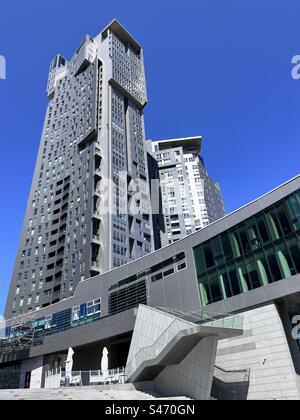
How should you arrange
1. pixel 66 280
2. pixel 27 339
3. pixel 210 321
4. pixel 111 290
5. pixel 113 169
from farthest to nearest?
pixel 113 169 < pixel 66 280 < pixel 27 339 < pixel 111 290 < pixel 210 321

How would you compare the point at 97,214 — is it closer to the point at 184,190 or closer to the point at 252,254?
the point at 184,190

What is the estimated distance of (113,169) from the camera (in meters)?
84.0

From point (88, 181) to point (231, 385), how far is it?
64277 millimetres

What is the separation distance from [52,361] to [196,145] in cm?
11327

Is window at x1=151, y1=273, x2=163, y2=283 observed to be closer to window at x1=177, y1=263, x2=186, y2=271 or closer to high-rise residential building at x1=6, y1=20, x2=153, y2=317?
window at x1=177, y1=263, x2=186, y2=271

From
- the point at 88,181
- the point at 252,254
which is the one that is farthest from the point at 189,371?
the point at 88,181

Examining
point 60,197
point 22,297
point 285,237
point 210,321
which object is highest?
point 60,197

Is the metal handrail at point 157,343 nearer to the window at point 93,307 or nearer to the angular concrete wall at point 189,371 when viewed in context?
the angular concrete wall at point 189,371

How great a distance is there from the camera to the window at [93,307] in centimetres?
4216

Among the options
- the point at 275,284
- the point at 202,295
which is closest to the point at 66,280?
the point at 202,295

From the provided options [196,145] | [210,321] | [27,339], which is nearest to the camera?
[210,321]

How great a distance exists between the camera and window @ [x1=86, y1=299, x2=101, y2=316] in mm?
42162

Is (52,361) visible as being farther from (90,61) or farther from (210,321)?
(90,61)

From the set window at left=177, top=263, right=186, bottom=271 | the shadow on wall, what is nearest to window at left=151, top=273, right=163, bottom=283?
window at left=177, top=263, right=186, bottom=271
